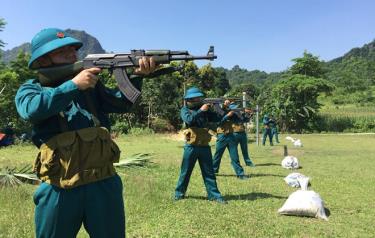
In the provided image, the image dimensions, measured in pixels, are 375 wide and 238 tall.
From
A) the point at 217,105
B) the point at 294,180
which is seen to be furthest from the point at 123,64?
the point at 294,180

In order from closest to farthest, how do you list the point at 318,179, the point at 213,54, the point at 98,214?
the point at 98,214, the point at 213,54, the point at 318,179

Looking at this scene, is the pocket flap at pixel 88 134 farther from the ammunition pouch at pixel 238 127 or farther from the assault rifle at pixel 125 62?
the ammunition pouch at pixel 238 127

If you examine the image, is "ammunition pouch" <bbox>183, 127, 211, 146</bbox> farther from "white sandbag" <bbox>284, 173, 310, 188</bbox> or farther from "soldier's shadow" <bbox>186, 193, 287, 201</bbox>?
"white sandbag" <bbox>284, 173, 310, 188</bbox>

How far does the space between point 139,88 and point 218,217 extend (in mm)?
4253

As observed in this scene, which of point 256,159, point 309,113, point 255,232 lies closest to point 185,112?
point 255,232

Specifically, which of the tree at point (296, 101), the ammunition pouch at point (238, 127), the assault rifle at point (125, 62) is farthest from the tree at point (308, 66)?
the assault rifle at point (125, 62)

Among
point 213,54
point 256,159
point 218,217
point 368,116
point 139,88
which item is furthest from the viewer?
point 368,116

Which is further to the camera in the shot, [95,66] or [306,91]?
[306,91]

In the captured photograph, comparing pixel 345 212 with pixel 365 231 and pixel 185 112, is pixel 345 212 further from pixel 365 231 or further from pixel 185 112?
pixel 185 112

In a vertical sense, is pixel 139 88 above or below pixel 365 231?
above

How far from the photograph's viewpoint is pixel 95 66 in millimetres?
3318

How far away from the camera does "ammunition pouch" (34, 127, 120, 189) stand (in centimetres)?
320

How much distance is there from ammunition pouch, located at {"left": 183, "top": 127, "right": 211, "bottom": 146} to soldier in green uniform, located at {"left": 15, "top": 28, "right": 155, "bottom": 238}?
5.08 metres

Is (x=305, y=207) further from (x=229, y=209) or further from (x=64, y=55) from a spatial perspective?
(x=64, y=55)
